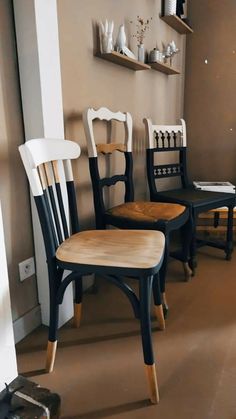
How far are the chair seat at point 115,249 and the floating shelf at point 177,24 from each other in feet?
6.04

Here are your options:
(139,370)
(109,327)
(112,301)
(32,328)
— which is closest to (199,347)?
(139,370)

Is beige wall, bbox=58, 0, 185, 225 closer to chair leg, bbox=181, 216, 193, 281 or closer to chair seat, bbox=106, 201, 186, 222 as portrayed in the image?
chair seat, bbox=106, 201, 186, 222

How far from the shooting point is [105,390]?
121 cm

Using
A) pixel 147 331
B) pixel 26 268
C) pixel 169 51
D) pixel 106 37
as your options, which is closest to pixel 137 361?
pixel 147 331

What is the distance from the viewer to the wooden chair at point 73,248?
3.58 ft

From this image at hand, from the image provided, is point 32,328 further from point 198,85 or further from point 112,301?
point 198,85

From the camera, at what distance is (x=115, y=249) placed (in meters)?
1.20

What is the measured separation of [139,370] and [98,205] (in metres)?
0.80

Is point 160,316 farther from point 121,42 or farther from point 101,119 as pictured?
point 121,42

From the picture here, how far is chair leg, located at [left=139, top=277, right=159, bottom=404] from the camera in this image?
3.55ft

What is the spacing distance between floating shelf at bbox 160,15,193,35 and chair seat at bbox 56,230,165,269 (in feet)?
6.04

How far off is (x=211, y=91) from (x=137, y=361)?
2327 millimetres

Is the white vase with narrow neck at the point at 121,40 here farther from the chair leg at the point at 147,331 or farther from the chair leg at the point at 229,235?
the chair leg at the point at 147,331

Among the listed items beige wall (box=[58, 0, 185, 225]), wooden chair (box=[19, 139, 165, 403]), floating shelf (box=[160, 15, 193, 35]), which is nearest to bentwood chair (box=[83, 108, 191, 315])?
beige wall (box=[58, 0, 185, 225])
